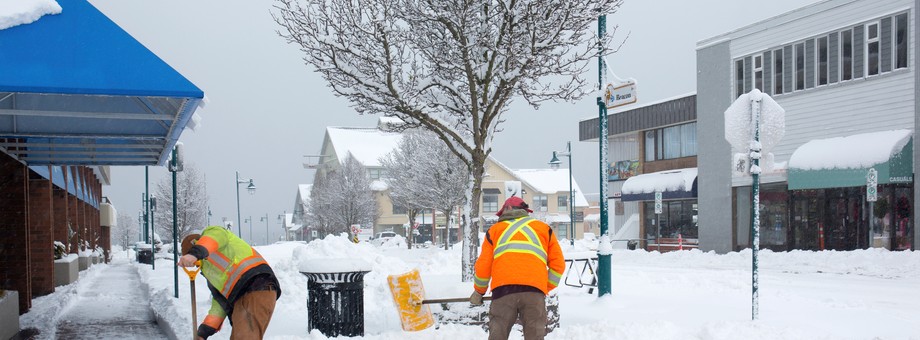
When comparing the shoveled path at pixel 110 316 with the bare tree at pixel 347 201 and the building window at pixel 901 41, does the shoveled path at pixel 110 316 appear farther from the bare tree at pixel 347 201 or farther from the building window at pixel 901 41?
the bare tree at pixel 347 201

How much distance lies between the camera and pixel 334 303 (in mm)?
8547

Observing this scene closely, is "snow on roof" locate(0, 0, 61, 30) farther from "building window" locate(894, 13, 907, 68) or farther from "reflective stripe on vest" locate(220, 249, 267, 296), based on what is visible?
"building window" locate(894, 13, 907, 68)

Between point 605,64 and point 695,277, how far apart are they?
25.0 ft

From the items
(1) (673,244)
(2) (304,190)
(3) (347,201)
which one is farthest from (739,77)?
(2) (304,190)

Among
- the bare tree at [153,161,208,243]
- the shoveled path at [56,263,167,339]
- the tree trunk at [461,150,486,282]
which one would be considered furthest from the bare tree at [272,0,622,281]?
the bare tree at [153,161,208,243]

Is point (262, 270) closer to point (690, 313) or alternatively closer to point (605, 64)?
point (690, 313)

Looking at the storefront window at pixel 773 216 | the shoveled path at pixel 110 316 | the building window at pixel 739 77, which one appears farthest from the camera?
the building window at pixel 739 77

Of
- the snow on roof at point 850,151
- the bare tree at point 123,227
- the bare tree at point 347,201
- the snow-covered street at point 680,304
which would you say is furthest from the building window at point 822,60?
the bare tree at point 123,227

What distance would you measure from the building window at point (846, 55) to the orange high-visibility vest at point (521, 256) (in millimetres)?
22935

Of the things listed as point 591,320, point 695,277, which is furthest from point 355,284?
point 695,277

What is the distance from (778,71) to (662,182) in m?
9.09

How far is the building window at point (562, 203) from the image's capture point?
78.8 metres

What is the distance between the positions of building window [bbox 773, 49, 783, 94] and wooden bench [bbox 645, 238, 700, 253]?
8.25 m

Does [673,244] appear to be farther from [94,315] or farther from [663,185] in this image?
[94,315]
